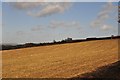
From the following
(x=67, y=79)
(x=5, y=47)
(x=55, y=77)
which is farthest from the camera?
(x=5, y=47)

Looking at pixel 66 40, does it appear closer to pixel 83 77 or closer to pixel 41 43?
pixel 41 43

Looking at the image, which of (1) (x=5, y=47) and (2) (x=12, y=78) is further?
(1) (x=5, y=47)

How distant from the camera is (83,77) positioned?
16.6 m

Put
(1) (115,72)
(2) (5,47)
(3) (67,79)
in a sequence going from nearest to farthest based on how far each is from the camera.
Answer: (3) (67,79), (1) (115,72), (2) (5,47)

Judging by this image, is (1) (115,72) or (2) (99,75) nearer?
(2) (99,75)

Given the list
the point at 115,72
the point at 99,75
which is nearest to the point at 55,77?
the point at 99,75

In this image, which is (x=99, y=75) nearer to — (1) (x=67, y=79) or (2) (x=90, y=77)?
(2) (x=90, y=77)

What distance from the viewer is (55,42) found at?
5588 cm

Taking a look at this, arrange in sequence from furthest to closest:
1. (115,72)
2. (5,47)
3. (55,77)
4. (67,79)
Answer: (5,47), (115,72), (55,77), (67,79)

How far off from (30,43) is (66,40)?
7.20 meters

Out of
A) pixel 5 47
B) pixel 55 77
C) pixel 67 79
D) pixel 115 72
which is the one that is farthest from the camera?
pixel 5 47

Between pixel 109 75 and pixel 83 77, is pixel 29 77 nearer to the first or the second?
pixel 83 77

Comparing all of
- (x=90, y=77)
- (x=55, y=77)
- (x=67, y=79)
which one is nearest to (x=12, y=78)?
(x=55, y=77)

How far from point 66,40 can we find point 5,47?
12091mm
